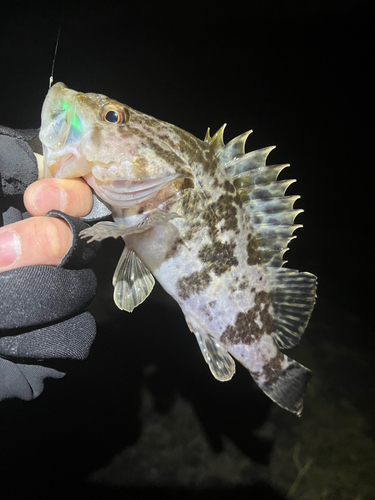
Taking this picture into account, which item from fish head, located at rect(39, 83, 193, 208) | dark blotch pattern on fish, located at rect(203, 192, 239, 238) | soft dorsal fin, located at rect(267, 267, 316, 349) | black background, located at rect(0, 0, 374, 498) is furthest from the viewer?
black background, located at rect(0, 0, 374, 498)

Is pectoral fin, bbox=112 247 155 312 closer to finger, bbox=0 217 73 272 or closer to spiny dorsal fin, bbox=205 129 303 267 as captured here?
finger, bbox=0 217 73 272

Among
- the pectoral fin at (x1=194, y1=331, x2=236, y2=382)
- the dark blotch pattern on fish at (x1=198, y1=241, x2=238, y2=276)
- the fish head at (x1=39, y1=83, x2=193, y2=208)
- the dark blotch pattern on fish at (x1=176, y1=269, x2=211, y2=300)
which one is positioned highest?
the fish head at (x1=39, y1=83, x2=193, y2=208)

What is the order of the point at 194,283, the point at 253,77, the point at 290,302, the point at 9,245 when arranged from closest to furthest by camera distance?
1. the point at 9,245
2. the point at 194,283
3. the point at 290,302
4. the point at 253,77

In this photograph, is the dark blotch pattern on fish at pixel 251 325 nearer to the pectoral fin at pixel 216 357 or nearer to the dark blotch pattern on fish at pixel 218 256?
the pectoral fin at pixel 216 357

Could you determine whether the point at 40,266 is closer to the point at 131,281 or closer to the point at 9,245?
the point at 9,245

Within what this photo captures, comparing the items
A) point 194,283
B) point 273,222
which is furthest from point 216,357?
point 273,222

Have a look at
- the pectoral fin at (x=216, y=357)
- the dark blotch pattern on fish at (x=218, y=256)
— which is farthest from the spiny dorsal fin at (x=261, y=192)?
the pectoral fin at (x=216, y=357)

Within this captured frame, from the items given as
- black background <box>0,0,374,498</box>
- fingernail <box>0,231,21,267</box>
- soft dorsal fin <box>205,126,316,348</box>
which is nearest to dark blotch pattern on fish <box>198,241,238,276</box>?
soft dorsal fin <box>205,126,316,348</box>
